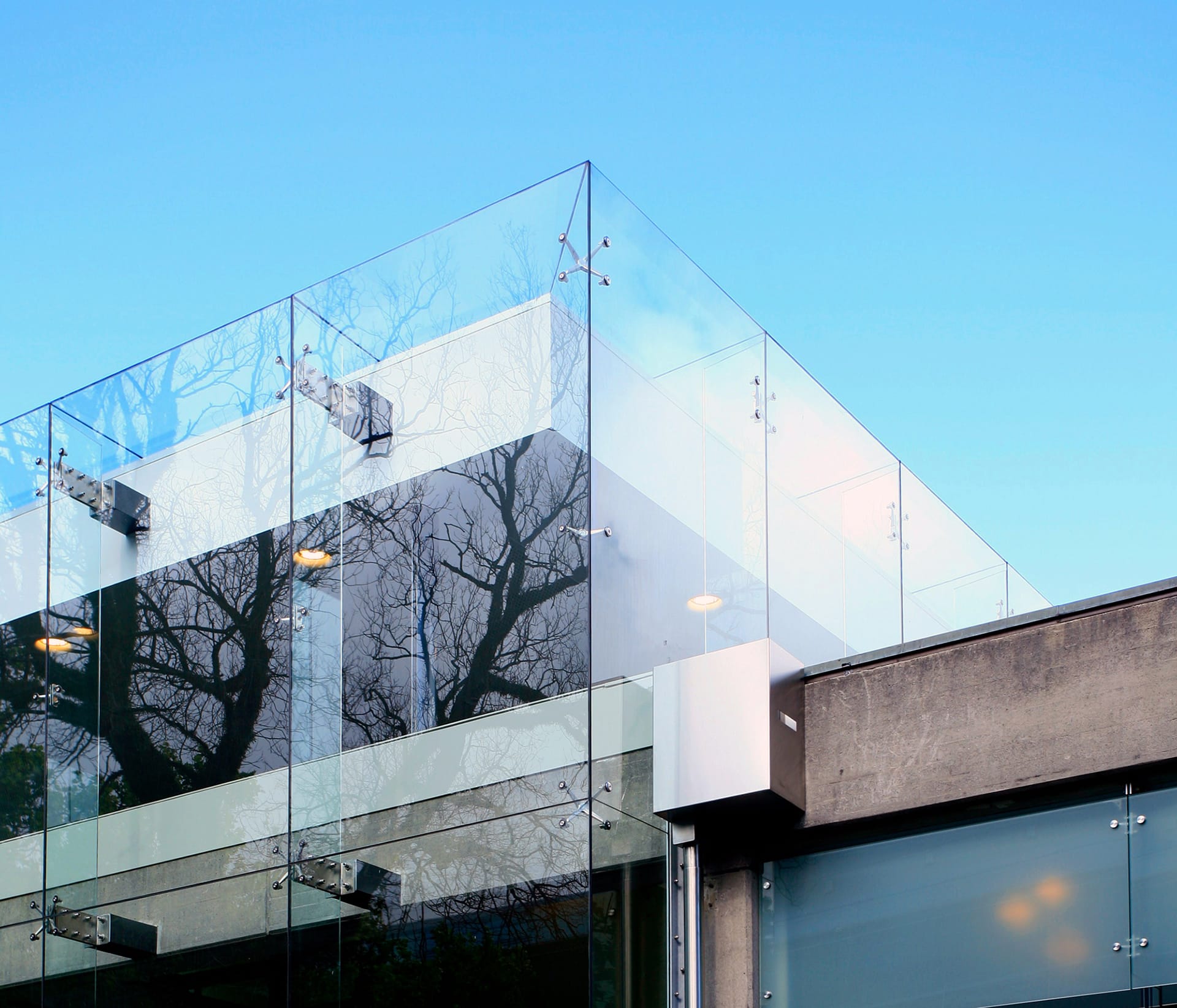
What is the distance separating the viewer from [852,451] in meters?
12.7

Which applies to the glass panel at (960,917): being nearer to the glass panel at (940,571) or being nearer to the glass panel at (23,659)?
the glass panel at (940,571)

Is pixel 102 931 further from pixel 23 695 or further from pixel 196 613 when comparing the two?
pixel 196 613

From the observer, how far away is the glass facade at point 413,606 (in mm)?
10055

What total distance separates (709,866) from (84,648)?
16.4 feet

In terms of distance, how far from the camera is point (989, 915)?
9.68 meters

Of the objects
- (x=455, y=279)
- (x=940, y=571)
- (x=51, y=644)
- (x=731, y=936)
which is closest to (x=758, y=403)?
(x=455, y=279)

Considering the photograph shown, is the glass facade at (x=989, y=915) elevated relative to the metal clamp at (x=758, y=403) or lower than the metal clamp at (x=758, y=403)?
lower

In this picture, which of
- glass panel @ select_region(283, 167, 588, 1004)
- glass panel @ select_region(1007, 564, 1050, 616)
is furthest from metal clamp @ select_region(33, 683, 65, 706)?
glass panel @ select_region(1007, 564, 1050, 616)

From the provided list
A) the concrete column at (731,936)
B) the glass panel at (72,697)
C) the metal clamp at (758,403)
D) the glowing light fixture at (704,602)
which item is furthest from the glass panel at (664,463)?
the glass panel at (72,697)

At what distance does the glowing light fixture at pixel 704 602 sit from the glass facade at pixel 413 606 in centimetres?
2

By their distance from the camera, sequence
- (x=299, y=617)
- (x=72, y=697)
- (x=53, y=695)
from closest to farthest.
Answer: (x=299, y=617) < (x=72, y=697) < (x=53, y=695)

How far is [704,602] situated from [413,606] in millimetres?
1822

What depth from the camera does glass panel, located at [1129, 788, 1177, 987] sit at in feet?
29.8

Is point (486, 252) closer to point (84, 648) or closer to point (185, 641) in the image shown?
point (185, 641)
